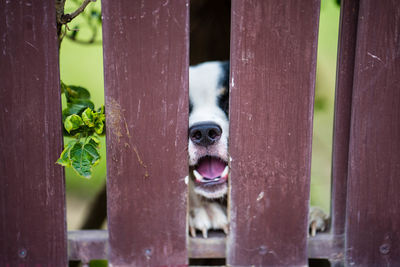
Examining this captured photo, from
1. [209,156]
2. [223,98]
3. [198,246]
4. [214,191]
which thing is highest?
[223,98]

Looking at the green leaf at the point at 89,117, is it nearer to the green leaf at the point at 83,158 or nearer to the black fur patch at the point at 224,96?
the green leaf at the point at 83,158

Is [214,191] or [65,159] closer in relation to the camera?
[65,159]

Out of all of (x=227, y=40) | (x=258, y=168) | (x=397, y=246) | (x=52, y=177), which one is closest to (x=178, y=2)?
(x=258, y=168)

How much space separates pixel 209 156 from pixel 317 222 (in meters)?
0.47

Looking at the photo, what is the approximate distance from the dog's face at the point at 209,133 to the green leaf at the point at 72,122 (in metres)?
0.44

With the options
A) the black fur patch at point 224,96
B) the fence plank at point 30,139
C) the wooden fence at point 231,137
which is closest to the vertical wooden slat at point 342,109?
the wooden fence at point 231,137

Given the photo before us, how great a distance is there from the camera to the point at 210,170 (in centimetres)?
152

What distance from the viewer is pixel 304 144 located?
3.63 ft

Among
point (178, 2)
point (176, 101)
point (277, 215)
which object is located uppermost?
point (178, 2)

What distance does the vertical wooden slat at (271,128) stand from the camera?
1.04 m

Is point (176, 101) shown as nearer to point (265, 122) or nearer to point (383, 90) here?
point (265, 122)

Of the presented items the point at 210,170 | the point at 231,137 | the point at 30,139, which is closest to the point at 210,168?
the point at 210,170

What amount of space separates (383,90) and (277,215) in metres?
0.48

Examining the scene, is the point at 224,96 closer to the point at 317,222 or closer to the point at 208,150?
the point at 208,150
